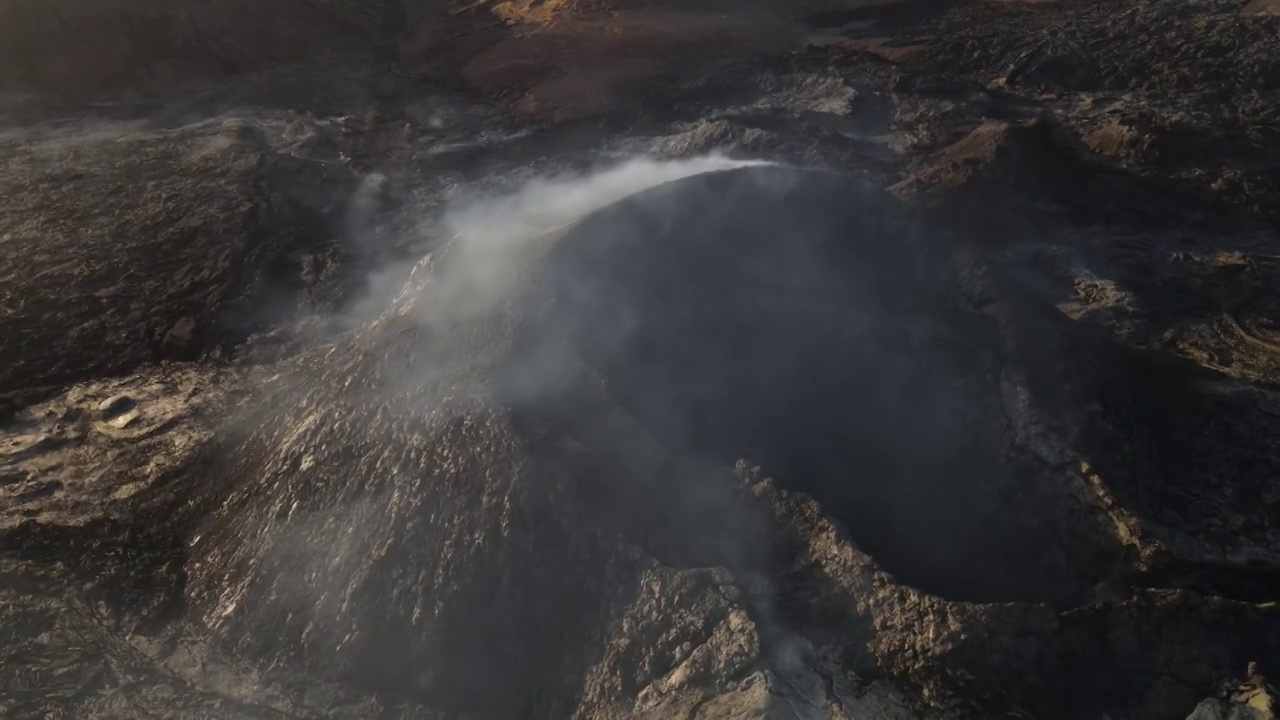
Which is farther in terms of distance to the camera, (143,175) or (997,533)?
(143,175)

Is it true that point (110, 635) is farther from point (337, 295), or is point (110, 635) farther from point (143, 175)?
point (143, 175)

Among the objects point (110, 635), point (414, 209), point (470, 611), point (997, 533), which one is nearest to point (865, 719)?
point (997, 533)

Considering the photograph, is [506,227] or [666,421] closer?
[666,421]

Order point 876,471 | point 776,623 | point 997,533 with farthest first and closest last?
point 876,471, point 997,533, point 776,623

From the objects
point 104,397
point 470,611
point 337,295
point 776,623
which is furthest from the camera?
point 337,295

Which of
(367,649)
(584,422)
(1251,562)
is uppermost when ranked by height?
(584,422)

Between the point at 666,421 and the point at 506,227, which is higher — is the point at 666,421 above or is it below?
below

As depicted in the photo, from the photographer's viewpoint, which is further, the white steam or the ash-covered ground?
the white steam

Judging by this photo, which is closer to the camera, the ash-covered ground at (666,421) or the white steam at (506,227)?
the ash-covered ground at (666,421)
